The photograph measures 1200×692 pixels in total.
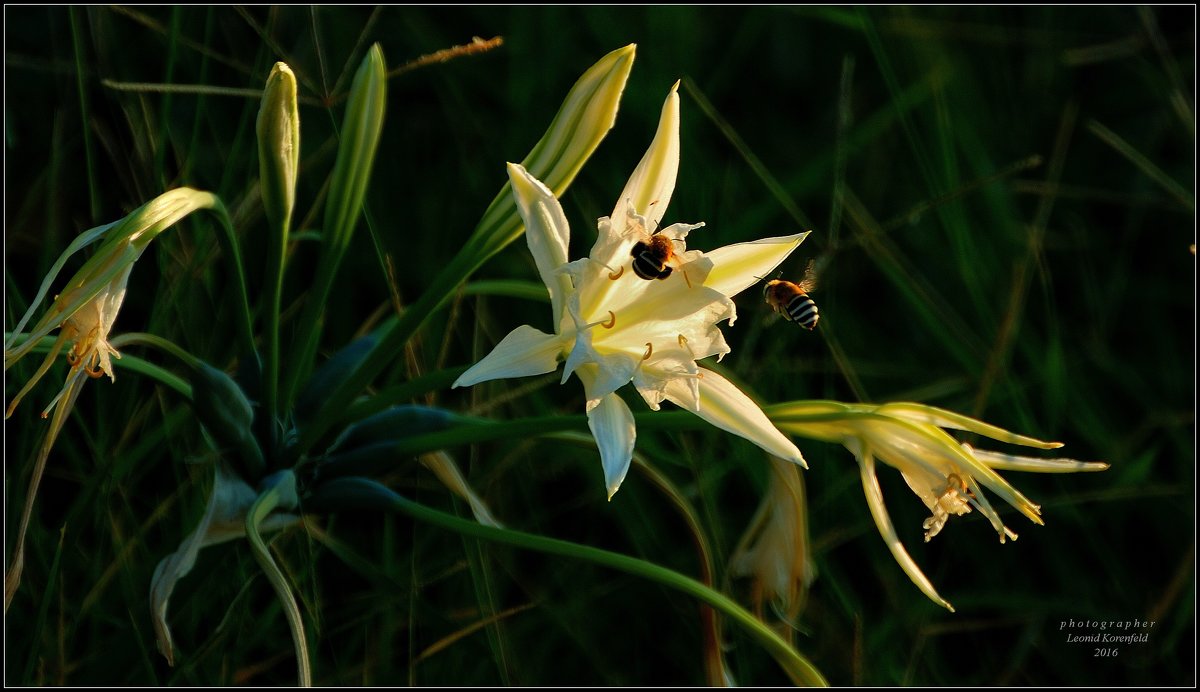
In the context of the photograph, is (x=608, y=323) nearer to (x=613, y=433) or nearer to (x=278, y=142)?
(x=613, y=433)

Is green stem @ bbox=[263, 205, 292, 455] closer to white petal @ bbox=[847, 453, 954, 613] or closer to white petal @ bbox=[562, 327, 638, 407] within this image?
white petal @ bbox=[562, 327, 638, 407]

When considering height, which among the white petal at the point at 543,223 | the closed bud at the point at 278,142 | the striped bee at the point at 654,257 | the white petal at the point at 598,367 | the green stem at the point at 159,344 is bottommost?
the white petal at the point at 598,367

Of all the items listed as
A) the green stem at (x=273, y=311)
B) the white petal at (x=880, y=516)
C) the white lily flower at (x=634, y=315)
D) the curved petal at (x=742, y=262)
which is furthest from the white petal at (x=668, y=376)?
the green stem at (x=273, y=311)

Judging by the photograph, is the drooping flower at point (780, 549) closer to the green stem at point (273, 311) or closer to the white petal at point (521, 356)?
the white petal at point (521, 356)

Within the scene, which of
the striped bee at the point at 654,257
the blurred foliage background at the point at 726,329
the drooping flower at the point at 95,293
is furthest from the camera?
the blurred foliage background at the point at 726,329

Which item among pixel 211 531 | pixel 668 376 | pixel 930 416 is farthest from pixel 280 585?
pixel 930 416

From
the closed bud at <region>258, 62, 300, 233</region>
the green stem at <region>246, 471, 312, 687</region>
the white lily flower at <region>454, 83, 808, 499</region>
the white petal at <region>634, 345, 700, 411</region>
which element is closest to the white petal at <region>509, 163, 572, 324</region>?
the white lily flower at <region>454, 83, 808, 499</region>
